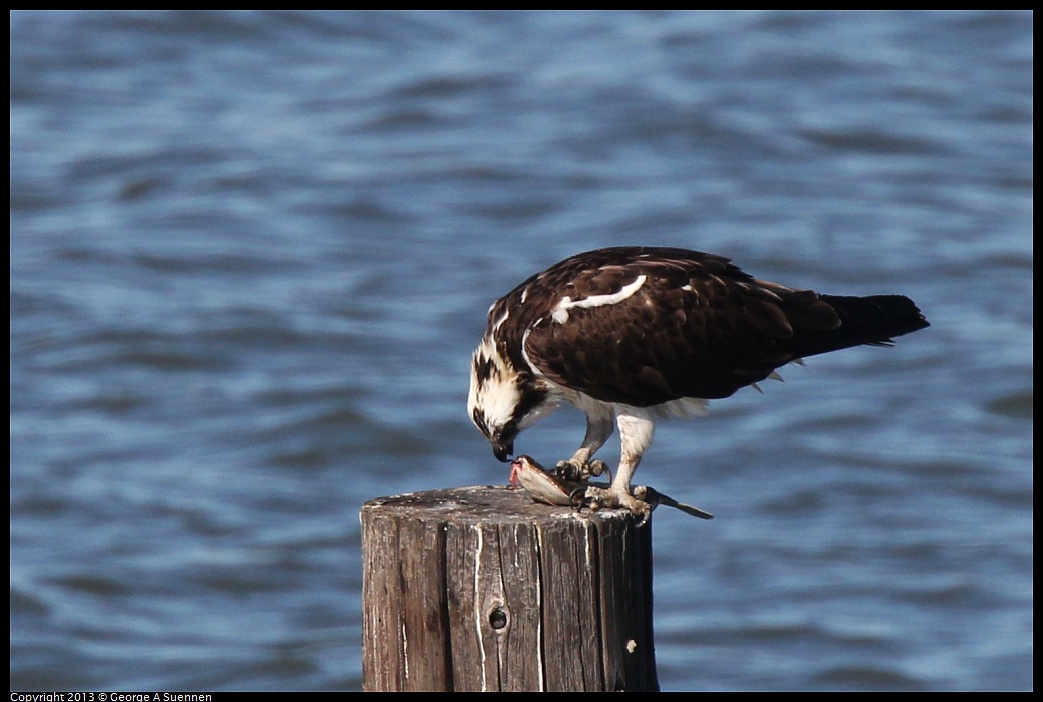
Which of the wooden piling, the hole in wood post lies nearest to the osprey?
the wooden piling

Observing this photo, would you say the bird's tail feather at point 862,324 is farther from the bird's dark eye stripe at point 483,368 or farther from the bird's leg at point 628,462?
the bird's dark eye stripe at point 483,368

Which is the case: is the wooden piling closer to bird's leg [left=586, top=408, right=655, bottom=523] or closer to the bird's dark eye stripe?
bird's leg [left=586, top=408, right=655, bottom=523]

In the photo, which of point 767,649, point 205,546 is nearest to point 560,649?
point 767,649

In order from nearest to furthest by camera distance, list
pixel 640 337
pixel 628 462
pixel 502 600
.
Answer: pixel 502 600, pixel 628 462, pixel 640 337

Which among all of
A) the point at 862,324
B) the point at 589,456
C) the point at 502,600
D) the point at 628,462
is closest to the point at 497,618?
the point at 502,600

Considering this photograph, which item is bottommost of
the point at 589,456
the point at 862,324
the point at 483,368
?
the point at 589,456

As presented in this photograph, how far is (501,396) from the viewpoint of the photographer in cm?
714

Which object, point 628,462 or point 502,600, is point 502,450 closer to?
point 628,462

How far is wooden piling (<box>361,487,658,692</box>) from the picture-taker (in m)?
5.54

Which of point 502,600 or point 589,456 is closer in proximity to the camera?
point 502,600

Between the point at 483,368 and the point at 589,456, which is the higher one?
the point at 483,368

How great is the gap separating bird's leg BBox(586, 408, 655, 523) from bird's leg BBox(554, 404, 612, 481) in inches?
8.1

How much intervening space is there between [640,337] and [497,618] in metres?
1.88

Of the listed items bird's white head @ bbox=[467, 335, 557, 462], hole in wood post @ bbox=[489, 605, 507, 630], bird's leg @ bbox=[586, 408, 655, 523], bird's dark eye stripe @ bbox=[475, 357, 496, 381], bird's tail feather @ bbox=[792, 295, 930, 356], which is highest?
bird's tail feather @ bbox=[792, 295, 930, 356]
